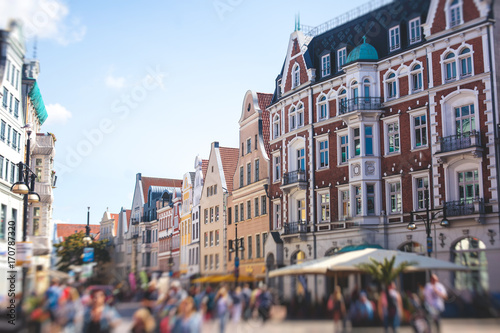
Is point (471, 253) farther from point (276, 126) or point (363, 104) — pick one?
point (276, 126)

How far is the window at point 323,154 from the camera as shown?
154 ft

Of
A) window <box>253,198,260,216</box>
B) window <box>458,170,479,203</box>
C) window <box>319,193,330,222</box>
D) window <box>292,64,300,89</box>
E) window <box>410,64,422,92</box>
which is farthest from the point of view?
window <box>253,198,260,216</box>

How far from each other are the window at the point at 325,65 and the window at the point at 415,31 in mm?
7983

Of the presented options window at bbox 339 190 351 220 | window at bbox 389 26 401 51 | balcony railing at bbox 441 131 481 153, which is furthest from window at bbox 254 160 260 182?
balcony railing at bbox 441 131 481 153

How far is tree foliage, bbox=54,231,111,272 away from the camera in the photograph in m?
13.6

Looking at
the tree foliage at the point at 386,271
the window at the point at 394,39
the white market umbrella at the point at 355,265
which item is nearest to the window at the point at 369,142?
the window at the point at 394,39

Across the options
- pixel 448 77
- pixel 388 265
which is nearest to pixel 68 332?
pixel 388 265

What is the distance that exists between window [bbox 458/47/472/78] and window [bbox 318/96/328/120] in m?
11.6

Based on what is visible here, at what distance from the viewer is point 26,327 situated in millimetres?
11555

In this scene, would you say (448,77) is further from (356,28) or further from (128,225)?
(128,225)

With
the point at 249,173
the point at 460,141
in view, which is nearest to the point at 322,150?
the point at 249,173

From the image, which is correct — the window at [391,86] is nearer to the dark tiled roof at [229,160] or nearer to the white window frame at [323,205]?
the white window frame at [323,205]

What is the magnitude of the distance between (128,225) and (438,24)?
2832 centimetres

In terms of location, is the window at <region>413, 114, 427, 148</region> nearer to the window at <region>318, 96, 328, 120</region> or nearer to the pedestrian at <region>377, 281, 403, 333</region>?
the window at <region>318, 96, 328, 120</region>
